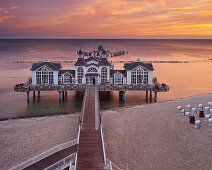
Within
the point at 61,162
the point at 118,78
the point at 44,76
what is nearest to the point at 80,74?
the point at 44,76

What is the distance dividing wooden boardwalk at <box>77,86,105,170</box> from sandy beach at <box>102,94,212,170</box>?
3.95ft

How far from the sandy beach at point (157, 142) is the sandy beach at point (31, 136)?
385cm

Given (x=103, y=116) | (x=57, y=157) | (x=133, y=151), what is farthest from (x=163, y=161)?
(x=103, y=116)

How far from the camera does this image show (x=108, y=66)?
137ft

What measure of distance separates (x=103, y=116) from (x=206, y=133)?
11.1 meters

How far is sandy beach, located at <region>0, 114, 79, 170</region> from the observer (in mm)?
20000

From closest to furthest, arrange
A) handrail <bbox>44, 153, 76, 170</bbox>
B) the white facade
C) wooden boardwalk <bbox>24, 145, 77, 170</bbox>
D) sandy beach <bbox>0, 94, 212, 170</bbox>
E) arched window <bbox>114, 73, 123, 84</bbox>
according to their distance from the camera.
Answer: handrail <bbox>44, 153, 76, 170</bbox>, wooden boardwalk <bbox>24, 145, 77, 170</bbox>, sandy beach <bbox>0, 94, 212, 170</bbox>, the white facade, arched window <bbox>114, 73, 123, 84</bbox>

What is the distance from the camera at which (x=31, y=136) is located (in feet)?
77.6

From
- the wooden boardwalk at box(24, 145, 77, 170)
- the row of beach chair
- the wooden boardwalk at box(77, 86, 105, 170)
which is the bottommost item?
the wooden boardwalk at box(24, 145, 77, 170)

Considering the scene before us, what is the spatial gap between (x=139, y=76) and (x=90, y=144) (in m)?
23.5

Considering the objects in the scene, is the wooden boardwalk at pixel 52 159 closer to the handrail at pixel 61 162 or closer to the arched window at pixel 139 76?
the handrail at pixel 61 162

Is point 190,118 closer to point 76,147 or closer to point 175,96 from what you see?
point 76,147

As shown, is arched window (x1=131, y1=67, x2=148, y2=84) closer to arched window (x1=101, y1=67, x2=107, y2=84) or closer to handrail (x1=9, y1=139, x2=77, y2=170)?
arched window (x1=101, y1=67, x2=107, y2=84)

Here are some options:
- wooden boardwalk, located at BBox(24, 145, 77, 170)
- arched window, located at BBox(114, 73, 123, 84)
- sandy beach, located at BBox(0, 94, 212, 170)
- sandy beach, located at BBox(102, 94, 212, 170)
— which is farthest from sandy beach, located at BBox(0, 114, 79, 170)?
arched window, located at BBox(114, 73, 123, 84)
